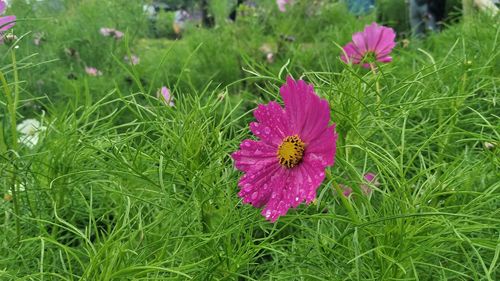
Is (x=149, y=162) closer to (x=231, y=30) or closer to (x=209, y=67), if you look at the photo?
(x=209, y=67)

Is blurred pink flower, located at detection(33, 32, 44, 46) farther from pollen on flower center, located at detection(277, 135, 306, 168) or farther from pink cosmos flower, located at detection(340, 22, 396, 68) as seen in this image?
pollen on flower center, located at detection(277, 135, 306, 168)

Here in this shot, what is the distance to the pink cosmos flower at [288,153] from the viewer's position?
55 cm

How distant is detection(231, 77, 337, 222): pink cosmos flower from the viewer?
0.55 m

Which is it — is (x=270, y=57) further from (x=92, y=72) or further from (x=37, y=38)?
(x=37, y=38)

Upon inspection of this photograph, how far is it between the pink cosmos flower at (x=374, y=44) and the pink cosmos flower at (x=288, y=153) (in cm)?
40

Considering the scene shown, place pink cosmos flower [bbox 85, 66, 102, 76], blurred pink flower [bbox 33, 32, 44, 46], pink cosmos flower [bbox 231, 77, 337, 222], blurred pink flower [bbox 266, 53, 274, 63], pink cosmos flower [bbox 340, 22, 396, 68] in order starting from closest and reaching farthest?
pink cosmos flower [bbox 231, 77, 337, 222], pink cosmos flower [bbox 340, 22, 396, 68], blurred pink flower [bbox 33, 32, 44, 46], pink cosmos flower [bbox 85, 66, 102, 76], blurred pink flower [bbox 266, 53, 274, 63]

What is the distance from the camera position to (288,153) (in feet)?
1.96

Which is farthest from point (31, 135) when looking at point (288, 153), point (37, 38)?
point (37, 38)

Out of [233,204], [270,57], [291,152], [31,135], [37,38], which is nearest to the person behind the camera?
[291,152]

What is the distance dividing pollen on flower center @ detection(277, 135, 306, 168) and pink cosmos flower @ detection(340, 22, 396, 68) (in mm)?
412

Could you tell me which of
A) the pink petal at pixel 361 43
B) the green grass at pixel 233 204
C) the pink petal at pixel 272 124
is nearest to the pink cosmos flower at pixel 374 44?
the pink petal at pixel 361 43

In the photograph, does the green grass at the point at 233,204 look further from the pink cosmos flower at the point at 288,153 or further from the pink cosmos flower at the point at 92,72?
the pink cosmos flower at the point at 92,72

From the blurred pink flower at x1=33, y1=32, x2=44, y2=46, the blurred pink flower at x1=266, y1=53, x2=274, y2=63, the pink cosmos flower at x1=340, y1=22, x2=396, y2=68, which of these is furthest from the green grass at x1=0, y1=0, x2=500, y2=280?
the blurred pink flower at x1=266, y1=53, x2=274, y2=63

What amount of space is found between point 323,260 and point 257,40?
101 inches
